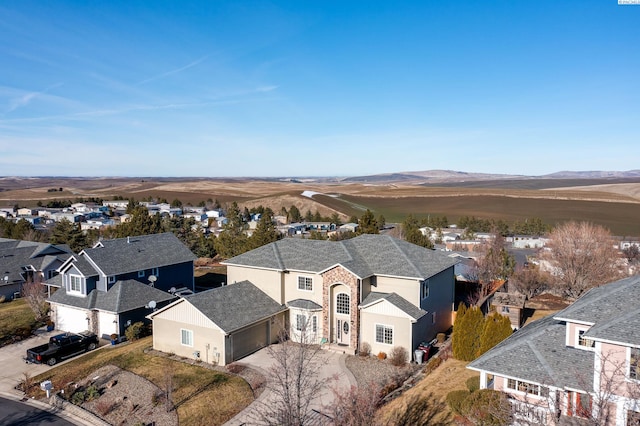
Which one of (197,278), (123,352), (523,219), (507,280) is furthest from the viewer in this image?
(523,219)

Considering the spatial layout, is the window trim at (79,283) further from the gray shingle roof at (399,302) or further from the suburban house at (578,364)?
the suburban house at (578,364)

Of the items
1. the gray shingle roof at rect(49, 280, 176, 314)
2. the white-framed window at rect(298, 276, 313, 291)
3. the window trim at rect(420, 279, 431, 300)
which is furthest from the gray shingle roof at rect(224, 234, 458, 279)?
the gray shingle roof at rect(49, 280, 176, 314)

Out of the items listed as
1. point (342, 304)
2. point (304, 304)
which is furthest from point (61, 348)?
point (342, 304)

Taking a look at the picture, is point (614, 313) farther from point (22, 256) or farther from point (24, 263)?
point (22, 256)

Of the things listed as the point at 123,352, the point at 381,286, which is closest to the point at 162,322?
the point at 123,352

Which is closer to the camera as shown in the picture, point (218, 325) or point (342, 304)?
point (218, 325)

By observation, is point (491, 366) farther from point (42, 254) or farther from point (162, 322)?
point (42, 254)

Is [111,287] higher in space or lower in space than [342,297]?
lower
